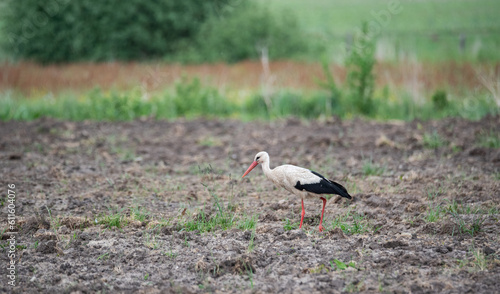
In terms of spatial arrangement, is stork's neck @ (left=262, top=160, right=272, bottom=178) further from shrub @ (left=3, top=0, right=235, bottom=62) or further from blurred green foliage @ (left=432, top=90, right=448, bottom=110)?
shrub @ (left=3, top=0, right=235, bottom=62)

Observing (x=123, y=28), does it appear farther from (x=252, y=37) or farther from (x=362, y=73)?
(x=362, y=73)

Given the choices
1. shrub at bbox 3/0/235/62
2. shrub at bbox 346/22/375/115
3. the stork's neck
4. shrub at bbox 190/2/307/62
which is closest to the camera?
the stork's neck

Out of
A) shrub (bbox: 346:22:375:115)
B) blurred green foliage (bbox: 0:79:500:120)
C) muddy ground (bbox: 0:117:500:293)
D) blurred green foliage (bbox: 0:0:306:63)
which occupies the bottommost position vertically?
muddy ground (bbox: 0:117:500:293)

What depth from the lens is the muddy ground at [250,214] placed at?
4.03m

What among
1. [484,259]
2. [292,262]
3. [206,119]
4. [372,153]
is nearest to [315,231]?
[292,262]

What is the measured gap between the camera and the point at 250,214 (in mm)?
5445

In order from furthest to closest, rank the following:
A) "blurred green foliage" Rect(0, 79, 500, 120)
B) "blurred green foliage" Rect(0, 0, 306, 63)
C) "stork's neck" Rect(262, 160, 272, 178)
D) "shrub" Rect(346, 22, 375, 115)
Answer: "blurred green foliage" Rect(0, 0, 306, 63) → "blurred green foliage" Rect(0, 79, 500, 120) → "shrub" Rect(346, 22, 375, 115) → "stork's neck" Rect(262, 160, 272, 178)

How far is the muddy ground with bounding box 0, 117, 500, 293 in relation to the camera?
403cm

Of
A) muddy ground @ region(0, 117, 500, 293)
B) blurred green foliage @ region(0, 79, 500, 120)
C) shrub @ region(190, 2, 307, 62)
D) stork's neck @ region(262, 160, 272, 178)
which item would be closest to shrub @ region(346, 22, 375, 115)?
blurred green foliage @ region(0, 79, 500, 120)

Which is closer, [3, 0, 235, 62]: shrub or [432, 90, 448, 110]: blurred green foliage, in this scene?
[432, 90, 448, 110]: blurred green foliage

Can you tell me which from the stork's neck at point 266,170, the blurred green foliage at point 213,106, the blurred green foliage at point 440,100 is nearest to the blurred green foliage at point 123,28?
the blurred green foliage at point 213,106

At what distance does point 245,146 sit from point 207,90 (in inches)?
143

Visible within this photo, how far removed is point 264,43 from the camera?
19516mm

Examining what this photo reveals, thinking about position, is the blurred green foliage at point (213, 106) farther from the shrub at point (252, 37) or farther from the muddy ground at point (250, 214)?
the shrub at point (252, 37)
